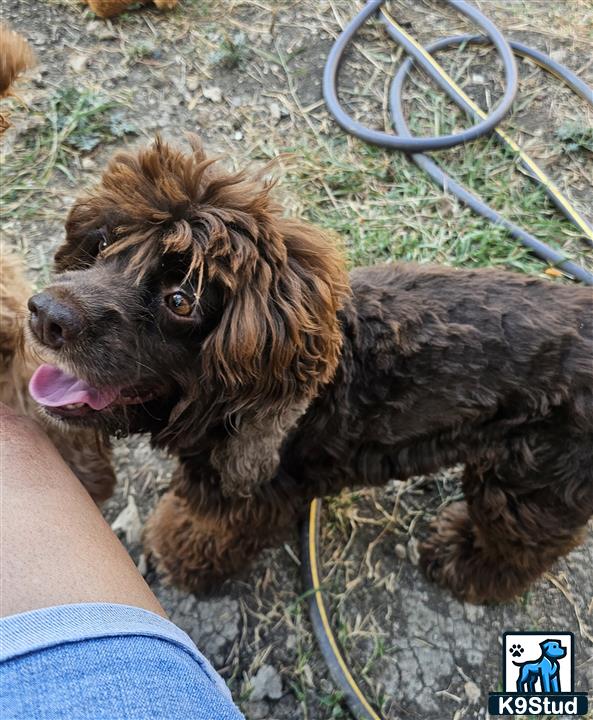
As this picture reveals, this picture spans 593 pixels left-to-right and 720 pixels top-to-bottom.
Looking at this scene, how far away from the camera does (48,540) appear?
1.55 metres

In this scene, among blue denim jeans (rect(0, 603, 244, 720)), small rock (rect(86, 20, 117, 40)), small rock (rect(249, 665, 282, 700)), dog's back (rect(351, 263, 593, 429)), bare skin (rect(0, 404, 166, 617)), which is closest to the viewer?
blue denim jeans (rect(0, 603, 244, 720))

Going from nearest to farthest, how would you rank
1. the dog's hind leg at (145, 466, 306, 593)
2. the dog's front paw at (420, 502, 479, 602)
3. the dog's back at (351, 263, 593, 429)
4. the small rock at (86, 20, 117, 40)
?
the dog's back at (351, 263, 593, 429) → the dog's hind leg at (145, 466, 306, 593) → the dog's front paw at (420, 502, 479, 602) → the small rock at (86, 20, 117, 40)

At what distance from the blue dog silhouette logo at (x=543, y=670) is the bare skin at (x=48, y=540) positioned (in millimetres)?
1857

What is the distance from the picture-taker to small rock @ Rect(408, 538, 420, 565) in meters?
2.97

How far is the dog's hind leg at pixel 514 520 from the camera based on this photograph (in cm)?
225

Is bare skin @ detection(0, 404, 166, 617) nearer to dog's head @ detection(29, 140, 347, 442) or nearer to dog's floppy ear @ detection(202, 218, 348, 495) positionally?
dog's head @ detection(29, 140, 347, 442)

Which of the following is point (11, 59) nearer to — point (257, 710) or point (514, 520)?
point (514, 520)

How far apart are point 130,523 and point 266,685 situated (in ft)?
3.15

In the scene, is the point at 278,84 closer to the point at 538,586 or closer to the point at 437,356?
the point at 437,356

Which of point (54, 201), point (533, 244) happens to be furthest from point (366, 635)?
point (54, 201)

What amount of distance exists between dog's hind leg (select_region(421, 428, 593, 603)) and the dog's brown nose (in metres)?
Result: 1.65

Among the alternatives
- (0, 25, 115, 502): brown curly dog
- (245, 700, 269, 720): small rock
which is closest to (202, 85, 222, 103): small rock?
(0, 25, 115, 502): brown curly dog

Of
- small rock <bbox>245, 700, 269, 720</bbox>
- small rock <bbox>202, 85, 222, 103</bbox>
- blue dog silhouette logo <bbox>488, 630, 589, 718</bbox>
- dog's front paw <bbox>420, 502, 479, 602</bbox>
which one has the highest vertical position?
small rock <bbox>202, 85, 222, 103</bbox>

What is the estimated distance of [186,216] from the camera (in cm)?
180
